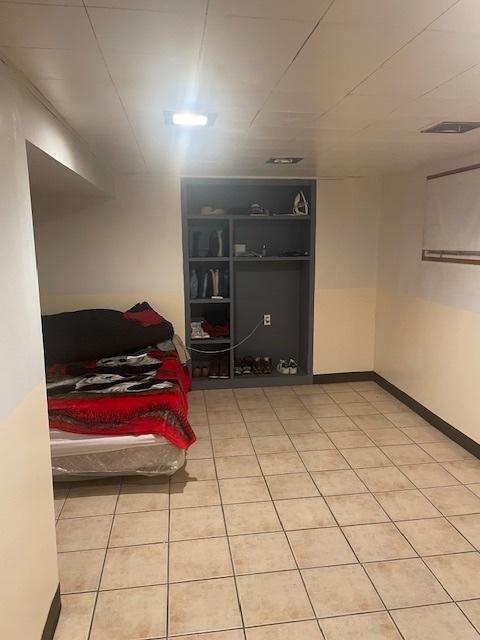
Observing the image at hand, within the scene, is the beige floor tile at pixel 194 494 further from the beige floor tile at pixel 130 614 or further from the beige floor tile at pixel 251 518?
the beige floor tile at pixel 130 614

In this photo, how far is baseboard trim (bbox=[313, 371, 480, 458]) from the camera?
140 inches

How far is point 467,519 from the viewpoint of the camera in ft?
8.85

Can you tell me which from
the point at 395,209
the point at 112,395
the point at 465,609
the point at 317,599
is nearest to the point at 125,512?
the point at 112,395

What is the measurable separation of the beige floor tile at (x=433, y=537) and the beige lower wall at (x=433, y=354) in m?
1.06

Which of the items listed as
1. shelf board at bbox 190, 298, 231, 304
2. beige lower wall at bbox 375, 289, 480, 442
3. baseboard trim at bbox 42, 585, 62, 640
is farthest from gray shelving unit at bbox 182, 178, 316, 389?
baseboard trim at bbox 42, 585, 62, 640

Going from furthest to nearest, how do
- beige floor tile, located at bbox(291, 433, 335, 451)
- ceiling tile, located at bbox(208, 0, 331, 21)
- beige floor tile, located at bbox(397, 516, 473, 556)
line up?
beige floor tile, located at bbox(291, 433, 335, 451)
beige floor tile, located at bbox(397, 516, 473, 556)
ceiling tile, located at bbox(208, 0, 331, 21)

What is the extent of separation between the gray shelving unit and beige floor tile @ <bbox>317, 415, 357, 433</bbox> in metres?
0.99

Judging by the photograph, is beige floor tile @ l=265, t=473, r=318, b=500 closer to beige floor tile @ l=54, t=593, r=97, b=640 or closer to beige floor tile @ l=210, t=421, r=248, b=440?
beige floor tile @ l=210, t=421, r=248, b=440

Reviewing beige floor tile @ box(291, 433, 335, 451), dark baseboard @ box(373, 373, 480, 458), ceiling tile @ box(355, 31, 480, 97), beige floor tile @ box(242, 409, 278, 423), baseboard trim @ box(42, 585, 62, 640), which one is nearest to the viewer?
ceiling tile @ box(355, 31, 480, 97)

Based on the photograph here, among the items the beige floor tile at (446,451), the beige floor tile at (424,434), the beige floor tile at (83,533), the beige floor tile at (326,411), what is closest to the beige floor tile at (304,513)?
the beige floor tile at (83,533)

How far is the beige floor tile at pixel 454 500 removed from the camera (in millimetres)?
2787

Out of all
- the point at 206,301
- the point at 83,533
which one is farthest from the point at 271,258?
the point at 83,533

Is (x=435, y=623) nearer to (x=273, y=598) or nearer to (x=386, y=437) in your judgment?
(x=273, y=598)

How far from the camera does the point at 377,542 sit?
2502mm
